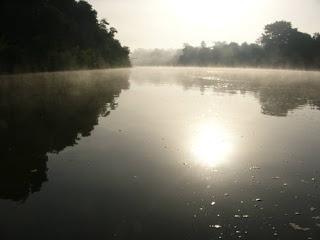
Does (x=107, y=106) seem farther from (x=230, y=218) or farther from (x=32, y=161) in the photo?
(x=230, y=218)

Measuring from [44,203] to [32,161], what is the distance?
359cm

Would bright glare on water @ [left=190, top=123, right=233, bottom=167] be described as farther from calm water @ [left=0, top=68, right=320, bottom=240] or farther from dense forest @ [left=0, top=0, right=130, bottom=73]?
dense forest @ [left=0, top=0, right=130, bottom=73]

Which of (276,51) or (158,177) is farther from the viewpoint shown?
(276,51)

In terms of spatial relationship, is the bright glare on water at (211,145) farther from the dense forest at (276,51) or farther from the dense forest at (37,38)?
the dense forest at (276,51)

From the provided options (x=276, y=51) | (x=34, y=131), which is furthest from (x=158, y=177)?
(x=276, y=51)

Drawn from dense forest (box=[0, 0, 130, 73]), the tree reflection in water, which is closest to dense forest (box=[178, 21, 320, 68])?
dense forest (box=[0, 0, 130, 73])

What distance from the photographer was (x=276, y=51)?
14462cm

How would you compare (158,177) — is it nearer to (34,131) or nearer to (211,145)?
(211,145)

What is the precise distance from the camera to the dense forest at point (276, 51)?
13088 cm

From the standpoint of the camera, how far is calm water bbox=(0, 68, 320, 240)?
7027mm

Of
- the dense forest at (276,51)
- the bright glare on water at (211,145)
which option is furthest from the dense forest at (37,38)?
the dense forest at (276,51)

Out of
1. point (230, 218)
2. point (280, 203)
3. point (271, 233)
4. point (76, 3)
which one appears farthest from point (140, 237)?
point (76, 3)

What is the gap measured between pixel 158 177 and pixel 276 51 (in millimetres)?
146775

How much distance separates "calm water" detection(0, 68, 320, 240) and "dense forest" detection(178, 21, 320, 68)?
4892 inches
